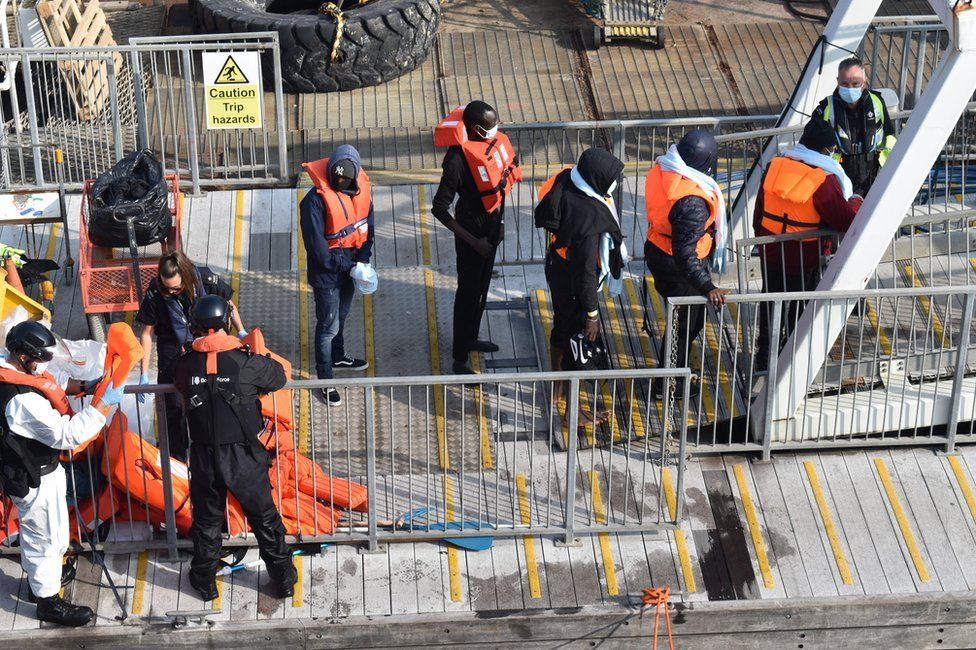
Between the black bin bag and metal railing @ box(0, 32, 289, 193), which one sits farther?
metal railing @ box(0, 32, 289, 193)

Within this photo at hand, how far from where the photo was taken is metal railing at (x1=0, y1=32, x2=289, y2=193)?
11.3 meters

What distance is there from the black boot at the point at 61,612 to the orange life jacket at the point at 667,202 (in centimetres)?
404

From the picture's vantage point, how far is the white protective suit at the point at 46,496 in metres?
6.61

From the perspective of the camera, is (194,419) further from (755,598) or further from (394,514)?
(755,598)

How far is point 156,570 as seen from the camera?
775cm

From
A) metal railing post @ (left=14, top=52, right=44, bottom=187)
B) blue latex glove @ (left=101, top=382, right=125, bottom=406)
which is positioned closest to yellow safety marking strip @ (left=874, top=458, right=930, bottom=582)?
blue latex glove @ (left=101, top=382, right=125, bottom=406)

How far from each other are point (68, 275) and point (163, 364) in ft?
8.37

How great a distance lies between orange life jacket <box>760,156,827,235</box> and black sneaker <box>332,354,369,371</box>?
9.53 ft

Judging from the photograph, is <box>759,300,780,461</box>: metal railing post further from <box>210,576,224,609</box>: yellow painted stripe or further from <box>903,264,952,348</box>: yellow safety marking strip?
<box>210,576,224,609</box>: yellow painted stripe

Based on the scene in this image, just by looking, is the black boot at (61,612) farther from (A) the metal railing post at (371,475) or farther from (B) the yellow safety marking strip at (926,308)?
(B) the yellow safety marking strip at (926,308)

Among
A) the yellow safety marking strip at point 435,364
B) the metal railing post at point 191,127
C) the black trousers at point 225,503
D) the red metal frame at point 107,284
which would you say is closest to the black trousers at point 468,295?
the yellow safety marking strip at point 435,364

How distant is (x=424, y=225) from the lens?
36.7 ft

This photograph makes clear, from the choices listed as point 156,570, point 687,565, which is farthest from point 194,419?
point 687,565

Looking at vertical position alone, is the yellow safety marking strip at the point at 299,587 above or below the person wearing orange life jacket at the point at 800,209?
below
